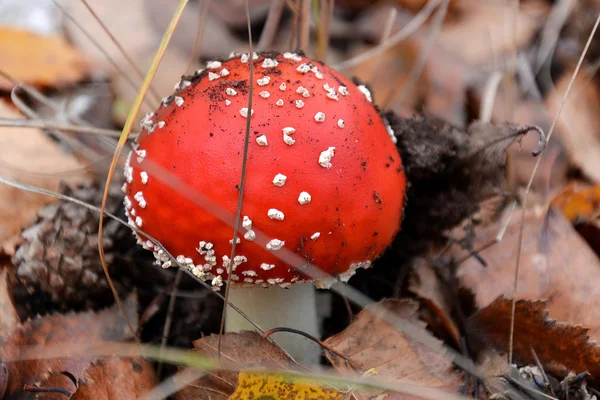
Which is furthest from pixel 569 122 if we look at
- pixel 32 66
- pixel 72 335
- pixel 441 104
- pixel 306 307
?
pixel 32 66

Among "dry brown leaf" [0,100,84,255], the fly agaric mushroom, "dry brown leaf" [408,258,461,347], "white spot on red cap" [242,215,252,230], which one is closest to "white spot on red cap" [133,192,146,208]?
the fly agaric mushroom

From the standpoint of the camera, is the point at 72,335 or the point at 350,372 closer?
the point at 350,372

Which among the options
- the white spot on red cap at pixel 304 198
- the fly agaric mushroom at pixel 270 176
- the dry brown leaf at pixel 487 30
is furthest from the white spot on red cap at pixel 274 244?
the dry brown leaf at pixel 487 30

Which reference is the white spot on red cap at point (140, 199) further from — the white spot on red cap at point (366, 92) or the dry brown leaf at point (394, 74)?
the dry brown leaf at point (394, 74)

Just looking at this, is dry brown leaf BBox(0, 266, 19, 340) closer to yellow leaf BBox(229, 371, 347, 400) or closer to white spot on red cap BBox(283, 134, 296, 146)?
yellow leaf BBox(229, 371, 347, 400)

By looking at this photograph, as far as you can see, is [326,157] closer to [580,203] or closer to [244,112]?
[244,112]

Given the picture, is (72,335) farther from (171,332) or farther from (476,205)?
(476,205)

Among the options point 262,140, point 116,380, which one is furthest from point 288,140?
point 116,380
